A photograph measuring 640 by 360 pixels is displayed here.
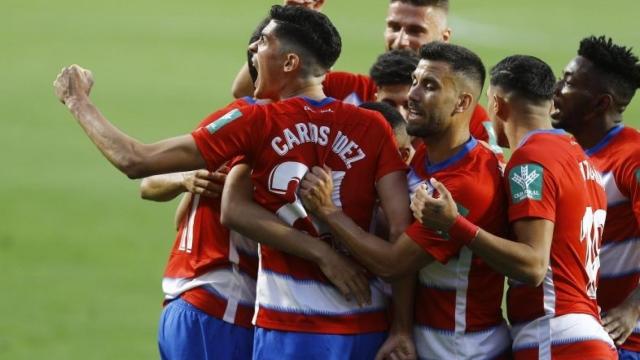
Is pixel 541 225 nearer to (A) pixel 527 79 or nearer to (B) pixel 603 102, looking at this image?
(A) pixel 527 79

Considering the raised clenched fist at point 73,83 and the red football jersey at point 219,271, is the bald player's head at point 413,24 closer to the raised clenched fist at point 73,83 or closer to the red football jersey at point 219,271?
the red football jersey at point 219,271

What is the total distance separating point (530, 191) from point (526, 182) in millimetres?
43

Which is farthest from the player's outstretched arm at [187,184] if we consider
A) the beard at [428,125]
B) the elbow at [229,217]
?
the beard at [428,125]

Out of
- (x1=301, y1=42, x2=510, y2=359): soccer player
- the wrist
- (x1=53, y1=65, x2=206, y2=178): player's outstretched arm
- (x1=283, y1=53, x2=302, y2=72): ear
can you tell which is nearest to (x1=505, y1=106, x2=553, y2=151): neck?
(x1=301, y1=42, x2=510, y2=359): soccer player

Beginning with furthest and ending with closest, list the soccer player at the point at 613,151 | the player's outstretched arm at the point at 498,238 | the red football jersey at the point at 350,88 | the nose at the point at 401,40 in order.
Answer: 1. the nose at the point at 401,40
2. the red football jersey at the point at 350,88
3. the soccer player at the point at 613,151
4. the player's outstretched arm at the point at 498,238

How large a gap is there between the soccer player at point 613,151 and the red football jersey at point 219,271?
146 cm

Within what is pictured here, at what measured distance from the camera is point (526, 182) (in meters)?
4.87

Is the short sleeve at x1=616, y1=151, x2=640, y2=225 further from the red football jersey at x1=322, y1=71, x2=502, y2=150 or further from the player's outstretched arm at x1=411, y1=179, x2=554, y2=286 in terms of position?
the red football jersey at x1=322, y1=71, x2=502, y2=150

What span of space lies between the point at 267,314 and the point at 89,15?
44.0 feet

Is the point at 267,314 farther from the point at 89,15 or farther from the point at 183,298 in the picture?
the point at 89,15

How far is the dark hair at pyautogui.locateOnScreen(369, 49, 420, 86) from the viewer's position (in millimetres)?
6309

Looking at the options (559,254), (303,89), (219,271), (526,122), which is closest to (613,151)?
(526,122)

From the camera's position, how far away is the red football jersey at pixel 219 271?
225 inches

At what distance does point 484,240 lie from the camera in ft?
15.5
